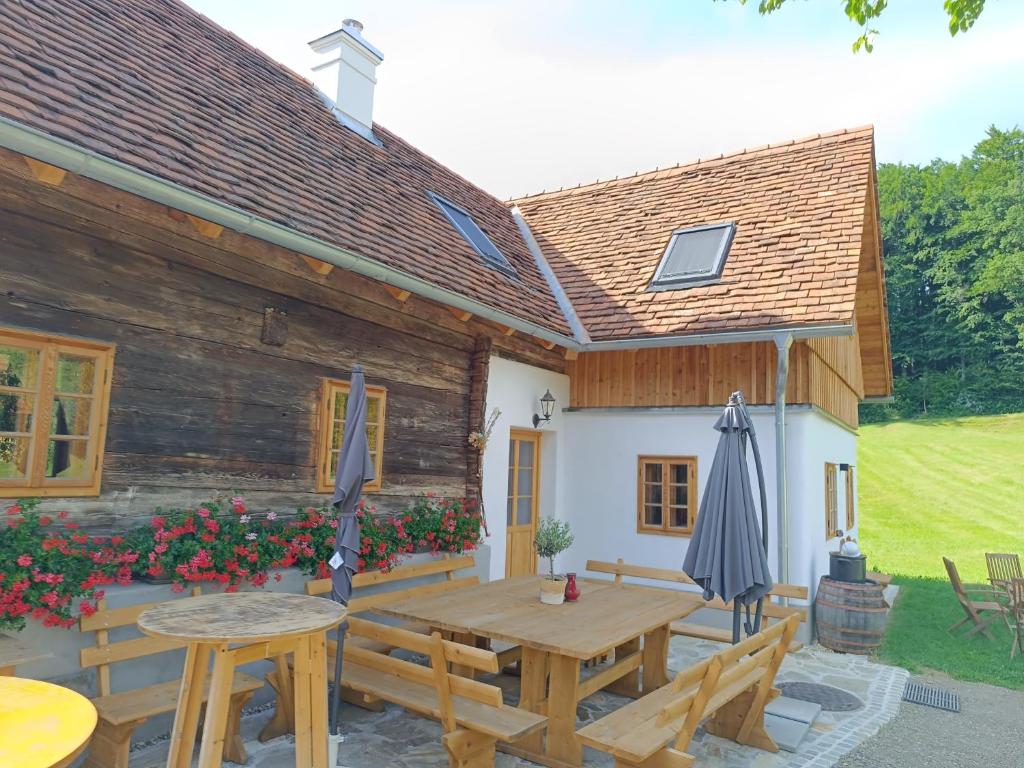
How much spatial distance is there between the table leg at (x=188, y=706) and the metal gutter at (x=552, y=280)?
6453 mm

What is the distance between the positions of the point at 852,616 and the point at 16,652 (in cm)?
772

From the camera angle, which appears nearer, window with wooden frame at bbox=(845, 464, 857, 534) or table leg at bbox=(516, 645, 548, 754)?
table leg at bbox=(516, 645, 548, 754)

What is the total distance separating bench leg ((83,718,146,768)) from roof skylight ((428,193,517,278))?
6484 mm

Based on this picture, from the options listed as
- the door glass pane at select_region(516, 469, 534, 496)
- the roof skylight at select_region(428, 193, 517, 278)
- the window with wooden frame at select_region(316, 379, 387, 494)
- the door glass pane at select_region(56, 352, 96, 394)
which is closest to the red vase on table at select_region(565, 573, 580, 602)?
the window with wooden frame at select_region(316, 379, 387, 494)

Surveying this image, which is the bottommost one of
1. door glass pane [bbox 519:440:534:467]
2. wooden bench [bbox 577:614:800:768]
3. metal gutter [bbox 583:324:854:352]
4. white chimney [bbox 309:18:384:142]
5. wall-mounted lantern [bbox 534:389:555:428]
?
wooden bench [bbox 577:614:800:768]

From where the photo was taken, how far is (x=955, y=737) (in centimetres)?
536

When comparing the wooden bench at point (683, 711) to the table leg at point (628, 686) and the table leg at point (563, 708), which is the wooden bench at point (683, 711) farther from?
the table leg at point (628, 686)

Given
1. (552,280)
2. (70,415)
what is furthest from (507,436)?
(70,415)

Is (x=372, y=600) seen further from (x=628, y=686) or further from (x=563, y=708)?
(x=628, y=686)

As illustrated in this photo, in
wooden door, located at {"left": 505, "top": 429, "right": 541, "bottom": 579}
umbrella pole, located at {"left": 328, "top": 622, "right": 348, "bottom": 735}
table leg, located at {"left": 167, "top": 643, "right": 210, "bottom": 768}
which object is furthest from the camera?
wooden door, located at {"left": 505, "top": 429, "right": 541, "bottom": 579}

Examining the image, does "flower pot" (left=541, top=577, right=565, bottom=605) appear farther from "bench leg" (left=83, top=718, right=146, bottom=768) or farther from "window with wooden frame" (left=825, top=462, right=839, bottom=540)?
"window with wooden frame" (left=825, top=462, right=839, bottom=540)

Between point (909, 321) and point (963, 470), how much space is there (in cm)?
1415

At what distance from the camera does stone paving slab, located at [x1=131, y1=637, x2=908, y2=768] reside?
4414 mm

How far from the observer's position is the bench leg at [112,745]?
3.72 m
